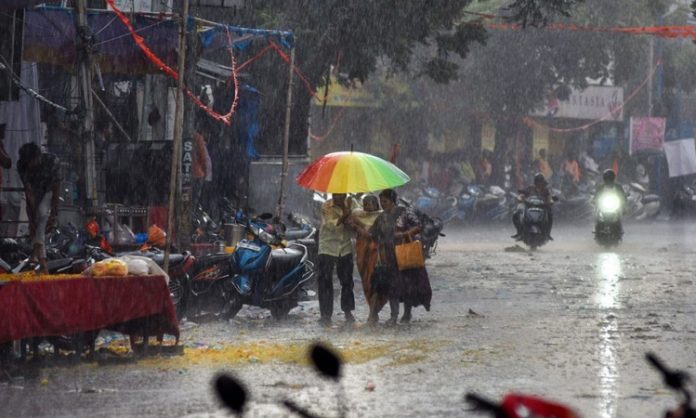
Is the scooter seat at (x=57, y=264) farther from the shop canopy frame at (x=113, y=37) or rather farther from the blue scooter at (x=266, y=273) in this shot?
the shop canopy frame at (x=113, y=37)

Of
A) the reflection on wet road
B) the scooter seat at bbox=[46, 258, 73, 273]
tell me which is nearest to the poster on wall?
the reflection on wet road

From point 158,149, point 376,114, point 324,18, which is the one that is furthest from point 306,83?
point 376,114

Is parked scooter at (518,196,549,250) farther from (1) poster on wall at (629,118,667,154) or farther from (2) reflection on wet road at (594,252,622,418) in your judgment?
(1) poster on wall at (629,118,667,154)

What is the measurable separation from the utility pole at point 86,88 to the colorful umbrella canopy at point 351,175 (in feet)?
7.56

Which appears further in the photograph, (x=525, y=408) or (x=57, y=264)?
(x=57, y=264)

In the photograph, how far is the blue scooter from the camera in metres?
12.6

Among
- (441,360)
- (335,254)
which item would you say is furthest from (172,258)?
(441,360)

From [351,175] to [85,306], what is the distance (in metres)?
4.06

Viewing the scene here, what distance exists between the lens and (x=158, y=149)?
16891 millimetres

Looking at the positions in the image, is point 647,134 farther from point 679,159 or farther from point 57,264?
point 57,264

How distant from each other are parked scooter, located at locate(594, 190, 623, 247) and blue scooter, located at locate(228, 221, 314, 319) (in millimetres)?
11360

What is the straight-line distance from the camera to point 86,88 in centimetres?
1346

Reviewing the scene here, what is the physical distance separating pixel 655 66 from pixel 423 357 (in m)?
31.8

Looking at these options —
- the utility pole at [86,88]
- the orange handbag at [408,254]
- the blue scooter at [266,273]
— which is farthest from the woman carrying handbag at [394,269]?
the utility pole at [86,88]
